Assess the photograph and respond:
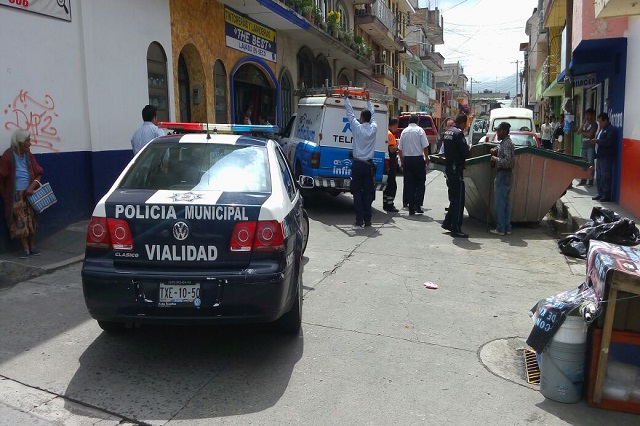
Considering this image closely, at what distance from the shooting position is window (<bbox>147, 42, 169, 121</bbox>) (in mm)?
10922

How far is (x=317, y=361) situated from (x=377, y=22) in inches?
1038

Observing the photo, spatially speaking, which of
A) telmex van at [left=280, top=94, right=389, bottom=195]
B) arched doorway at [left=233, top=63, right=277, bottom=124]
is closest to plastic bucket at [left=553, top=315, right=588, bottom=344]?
telmex van at [left=280, top=94, right=389, bottom=195]

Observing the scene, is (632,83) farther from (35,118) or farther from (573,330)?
(35,118)

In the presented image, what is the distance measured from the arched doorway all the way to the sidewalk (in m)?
7.87

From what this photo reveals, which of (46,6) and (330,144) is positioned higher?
(46,6)

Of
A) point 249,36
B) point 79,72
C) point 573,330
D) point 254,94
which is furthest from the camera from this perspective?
point 254,94

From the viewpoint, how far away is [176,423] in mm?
3348

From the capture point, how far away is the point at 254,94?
57.3 feet

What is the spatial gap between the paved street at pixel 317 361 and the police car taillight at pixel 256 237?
36.7 inches

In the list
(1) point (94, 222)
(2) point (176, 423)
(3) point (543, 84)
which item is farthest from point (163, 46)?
(3) point (543, 84)

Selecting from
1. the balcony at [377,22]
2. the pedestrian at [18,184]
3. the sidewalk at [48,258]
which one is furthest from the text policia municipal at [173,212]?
the balcony at [377,22]

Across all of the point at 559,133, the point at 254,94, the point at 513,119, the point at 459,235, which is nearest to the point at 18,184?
the point at 459,235

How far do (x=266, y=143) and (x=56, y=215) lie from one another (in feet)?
15.2

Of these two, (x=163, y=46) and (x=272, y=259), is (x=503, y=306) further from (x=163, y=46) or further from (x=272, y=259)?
(x=163, y=46)
